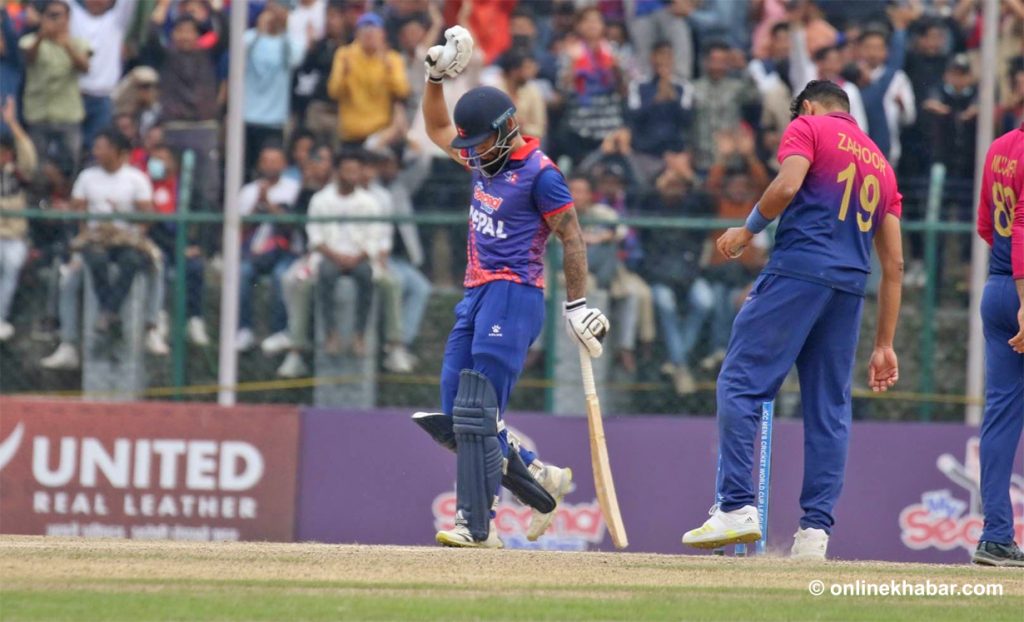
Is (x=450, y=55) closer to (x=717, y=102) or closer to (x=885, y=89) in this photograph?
(x=717, y=102)

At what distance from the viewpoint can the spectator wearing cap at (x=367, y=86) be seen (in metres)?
14.0

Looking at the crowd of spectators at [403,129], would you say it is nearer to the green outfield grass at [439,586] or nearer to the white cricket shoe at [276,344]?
the white cricket shoe at [276,344]

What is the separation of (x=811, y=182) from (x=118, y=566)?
349 cm

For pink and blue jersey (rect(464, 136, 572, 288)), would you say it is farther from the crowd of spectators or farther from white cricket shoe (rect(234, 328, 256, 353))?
white cricket shoe (rect(234, 328, 256, 353))

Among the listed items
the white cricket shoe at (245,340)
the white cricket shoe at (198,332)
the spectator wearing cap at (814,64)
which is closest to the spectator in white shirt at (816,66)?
the spectator wearing cap at (814,64)

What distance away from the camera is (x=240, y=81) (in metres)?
12.7

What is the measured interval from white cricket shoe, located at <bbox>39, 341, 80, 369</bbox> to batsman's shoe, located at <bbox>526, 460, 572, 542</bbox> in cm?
491

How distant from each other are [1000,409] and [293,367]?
591cm

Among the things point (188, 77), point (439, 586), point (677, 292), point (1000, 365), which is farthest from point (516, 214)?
point (188, 77)

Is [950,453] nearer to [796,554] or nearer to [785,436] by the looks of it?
[785,436]

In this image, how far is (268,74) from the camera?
1395 centimetres

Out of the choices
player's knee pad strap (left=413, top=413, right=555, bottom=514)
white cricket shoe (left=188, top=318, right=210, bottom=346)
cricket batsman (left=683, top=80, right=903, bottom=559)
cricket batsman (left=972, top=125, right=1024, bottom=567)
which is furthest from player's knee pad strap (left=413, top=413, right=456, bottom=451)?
white cricket shoe (left=188, top=318, right=210, bottom=346)

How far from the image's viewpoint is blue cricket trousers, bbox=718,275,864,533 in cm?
802

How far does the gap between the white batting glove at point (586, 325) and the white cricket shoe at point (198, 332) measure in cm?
476
